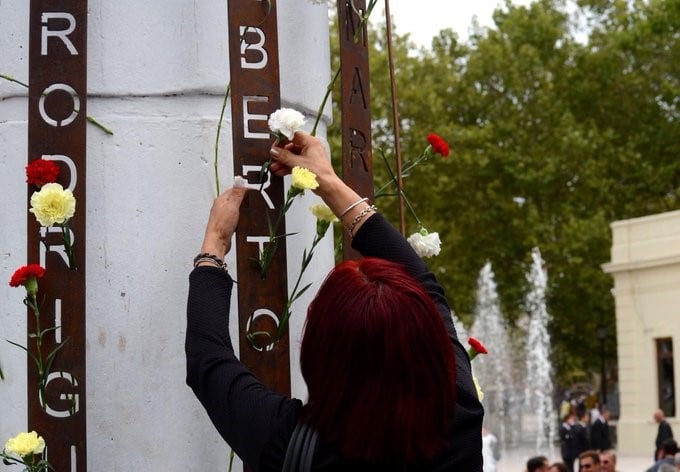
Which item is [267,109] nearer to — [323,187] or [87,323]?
[323,187]

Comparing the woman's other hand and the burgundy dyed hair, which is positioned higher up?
the woman's other hand

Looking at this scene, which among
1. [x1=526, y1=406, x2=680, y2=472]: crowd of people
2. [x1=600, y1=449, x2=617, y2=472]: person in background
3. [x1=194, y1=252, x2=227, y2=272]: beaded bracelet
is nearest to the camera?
[x1=194, y1=252, x2=227, y2=272]: beaded bracelet

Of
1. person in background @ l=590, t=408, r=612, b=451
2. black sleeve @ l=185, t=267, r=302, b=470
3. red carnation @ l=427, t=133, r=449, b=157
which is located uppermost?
red carnation @ l=427, t=133, r=449, b=157

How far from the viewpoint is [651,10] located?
36000 millimetres

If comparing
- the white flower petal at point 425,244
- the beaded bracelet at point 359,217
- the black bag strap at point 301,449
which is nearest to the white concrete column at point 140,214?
the white flower petal at point 425,244

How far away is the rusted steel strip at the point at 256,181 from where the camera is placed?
144 inches

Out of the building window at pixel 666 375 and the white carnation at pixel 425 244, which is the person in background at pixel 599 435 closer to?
the building window at pixel 666 375

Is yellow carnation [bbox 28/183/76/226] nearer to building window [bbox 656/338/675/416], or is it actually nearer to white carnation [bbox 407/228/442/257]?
white carnation [bbox 407/228/442/257]

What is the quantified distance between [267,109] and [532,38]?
33772 millimetres

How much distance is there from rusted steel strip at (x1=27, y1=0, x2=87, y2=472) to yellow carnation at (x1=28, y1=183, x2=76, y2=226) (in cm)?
22

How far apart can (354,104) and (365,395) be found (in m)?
1.64

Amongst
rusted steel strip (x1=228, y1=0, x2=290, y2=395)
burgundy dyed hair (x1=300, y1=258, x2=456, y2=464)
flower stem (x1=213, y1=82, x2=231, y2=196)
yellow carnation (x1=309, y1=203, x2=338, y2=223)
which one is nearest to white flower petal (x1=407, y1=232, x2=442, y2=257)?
yellow carnation (x1=309, y1=203, x2=338, y2=223)

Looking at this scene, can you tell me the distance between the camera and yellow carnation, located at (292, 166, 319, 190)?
130 inches

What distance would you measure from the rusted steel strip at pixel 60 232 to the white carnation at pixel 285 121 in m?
0.61
